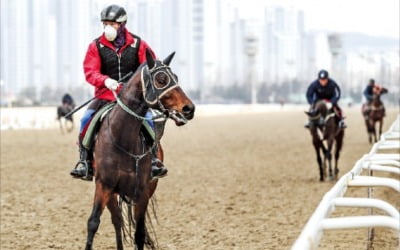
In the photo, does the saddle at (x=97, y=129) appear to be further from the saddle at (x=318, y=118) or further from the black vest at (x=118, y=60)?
the saddle at (x=318, y=118)

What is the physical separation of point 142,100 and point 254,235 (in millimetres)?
3076

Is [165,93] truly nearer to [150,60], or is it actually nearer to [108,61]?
[150,60]

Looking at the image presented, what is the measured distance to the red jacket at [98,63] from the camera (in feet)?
23.9

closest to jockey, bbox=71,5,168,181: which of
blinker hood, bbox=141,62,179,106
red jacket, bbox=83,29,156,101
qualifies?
red jacket, bbox=83,29,156,101

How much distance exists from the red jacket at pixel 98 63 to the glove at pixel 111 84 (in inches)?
2.8

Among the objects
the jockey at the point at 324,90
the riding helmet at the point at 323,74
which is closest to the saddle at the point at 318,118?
the jockey at the point at 324,90

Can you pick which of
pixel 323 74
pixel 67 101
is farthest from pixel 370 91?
pixel 67 101

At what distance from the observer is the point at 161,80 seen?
6672 mm

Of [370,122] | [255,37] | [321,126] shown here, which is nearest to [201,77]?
[255,37]

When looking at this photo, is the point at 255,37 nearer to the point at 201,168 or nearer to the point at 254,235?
the point at 201,168

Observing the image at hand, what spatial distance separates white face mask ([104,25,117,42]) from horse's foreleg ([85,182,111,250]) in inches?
49.8

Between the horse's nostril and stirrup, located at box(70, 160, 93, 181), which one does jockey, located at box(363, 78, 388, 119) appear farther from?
the horse's nostril

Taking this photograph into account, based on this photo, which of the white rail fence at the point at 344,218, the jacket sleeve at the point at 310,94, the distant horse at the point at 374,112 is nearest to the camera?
the white rail fence at the point at 344,218

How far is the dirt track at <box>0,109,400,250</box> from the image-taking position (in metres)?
9.22
